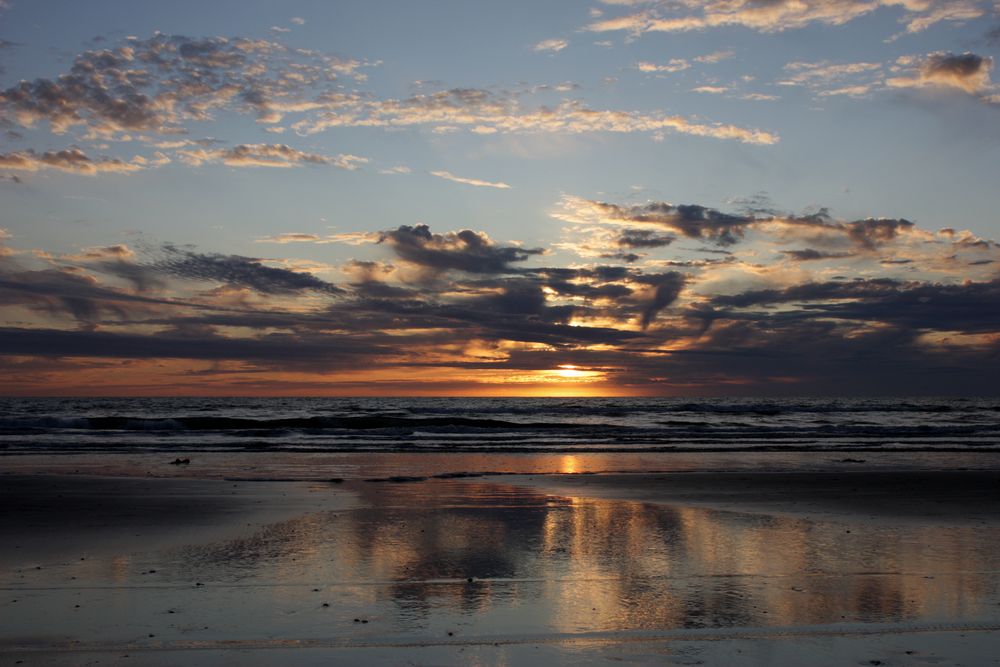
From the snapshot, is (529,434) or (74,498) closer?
(74,498)

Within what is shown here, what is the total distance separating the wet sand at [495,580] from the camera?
622 centimetres

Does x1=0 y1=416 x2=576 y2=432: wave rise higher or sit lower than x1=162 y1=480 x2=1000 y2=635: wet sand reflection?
higher

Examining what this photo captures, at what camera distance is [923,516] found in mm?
13117

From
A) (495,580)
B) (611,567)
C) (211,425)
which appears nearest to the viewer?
(495,580)

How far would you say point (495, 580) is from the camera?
8.41 m

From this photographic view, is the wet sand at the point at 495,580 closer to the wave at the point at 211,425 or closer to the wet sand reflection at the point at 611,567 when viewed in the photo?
the wet sand reflection at the point at 611,567

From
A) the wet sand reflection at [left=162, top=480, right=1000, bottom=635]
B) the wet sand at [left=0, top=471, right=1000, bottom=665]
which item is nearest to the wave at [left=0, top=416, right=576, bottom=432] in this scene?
the wet sand at [left=0, top=471, right=1000, bottom=665]

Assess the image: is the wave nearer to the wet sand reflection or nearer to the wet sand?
the wet sand

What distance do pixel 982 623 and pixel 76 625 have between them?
8.01m

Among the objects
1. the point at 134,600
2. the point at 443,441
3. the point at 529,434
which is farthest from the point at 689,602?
the point at 529,434

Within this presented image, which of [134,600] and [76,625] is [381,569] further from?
[76,625]

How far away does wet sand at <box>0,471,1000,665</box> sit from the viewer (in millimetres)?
6223

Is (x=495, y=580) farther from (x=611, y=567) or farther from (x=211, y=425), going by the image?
(x=211, y=425)

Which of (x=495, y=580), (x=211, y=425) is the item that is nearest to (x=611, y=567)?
(x=495, y=580)
